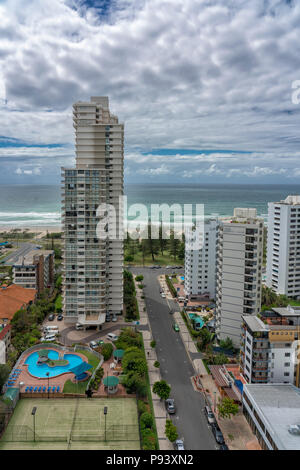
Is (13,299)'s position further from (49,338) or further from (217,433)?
(217,433)

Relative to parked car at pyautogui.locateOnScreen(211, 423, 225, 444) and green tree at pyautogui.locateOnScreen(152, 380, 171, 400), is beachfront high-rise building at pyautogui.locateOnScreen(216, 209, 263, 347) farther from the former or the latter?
parked car at pyautogui.locateOnScreen(211, 423, 225, 444)

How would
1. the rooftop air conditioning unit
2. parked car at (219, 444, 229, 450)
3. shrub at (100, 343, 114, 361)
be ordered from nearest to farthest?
1. the rooftop air conditioning unit
2. parked car at (219, 444, 229, 450)
3. shrub at (100, 343, 114, 361)

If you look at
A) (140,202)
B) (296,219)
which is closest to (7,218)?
(140,202)

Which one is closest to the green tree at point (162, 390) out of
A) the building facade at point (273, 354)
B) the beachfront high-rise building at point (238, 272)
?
the building facade at point (273, 354)

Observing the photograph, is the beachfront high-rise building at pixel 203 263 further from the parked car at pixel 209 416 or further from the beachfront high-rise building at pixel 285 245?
the parked car at pixel 209 416

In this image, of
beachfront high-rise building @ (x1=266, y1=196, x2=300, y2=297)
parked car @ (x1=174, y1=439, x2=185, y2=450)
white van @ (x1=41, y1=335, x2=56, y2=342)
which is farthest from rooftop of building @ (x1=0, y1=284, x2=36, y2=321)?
beachfront high-rise building @ (x1=266, y1=196, x2=300, y2=297)

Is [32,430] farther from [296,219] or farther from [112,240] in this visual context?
[296,219]
